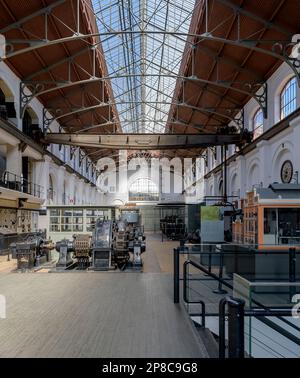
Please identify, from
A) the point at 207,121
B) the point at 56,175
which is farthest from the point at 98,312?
the point at 207,121

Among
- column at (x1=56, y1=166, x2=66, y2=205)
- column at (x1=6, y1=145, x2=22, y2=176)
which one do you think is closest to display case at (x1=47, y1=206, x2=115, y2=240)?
column at (x1=6, y1=145, x2=22, y2=176)

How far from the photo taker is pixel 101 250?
11773mm

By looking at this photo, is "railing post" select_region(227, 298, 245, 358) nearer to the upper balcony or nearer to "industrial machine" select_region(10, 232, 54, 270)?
"industrial machine" select_region(10, 232, 54, 270)

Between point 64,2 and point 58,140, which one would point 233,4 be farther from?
point 58,140

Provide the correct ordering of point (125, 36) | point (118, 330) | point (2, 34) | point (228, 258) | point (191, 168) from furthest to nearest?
point (191, 168), point (125, 36), point (2, 34), point (228, 258), point (118, 330)

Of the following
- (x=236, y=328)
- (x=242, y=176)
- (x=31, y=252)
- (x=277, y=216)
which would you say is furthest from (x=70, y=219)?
(x=236, y=328)

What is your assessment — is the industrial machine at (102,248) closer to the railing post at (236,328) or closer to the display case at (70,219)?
the display case at (70,219)

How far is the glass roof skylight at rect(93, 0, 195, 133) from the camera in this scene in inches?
709

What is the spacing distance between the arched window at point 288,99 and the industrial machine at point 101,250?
10033mm

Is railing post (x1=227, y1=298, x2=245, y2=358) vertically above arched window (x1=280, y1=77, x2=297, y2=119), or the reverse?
arched window (x1=280, y1=77, x2=297, y2=119)

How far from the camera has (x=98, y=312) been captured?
6.18 m

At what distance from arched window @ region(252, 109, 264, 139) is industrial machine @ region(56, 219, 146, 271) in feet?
40.1

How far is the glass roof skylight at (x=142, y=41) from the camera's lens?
59.1ft
